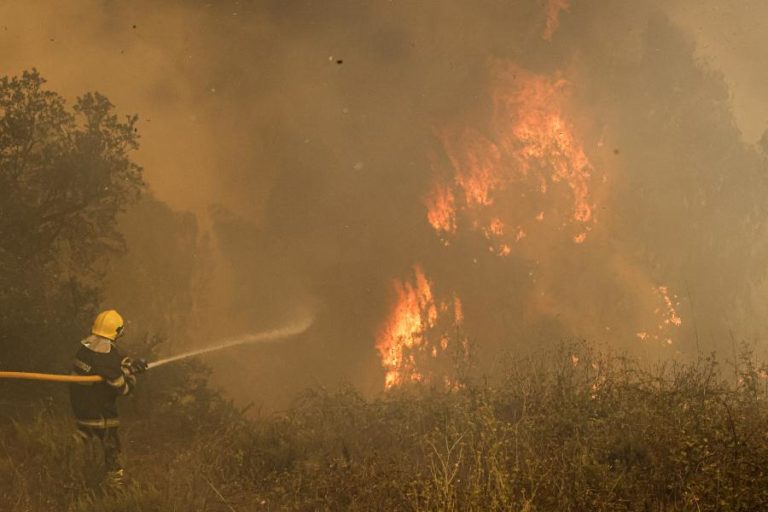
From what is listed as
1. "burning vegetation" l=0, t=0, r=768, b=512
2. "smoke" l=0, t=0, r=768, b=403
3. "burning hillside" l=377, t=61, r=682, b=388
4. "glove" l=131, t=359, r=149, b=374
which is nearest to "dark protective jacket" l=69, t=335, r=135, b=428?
"glove" l=131, t=359, r=149, b=374

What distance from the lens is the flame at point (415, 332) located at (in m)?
16.8

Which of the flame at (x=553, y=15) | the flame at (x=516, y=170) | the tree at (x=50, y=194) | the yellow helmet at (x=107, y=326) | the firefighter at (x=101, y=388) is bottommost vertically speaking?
the firefighter at (x=101, y=388)

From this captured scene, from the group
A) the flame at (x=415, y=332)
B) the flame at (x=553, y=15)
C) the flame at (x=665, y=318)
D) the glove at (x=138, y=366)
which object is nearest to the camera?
the glove at (x=138, y=366)

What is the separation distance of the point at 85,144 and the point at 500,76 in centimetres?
1623

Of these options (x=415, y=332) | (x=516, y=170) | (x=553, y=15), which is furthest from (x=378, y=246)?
(x=553, y=15)

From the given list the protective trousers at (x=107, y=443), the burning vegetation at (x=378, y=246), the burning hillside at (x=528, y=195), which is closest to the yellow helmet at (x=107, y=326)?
the protective trousers at (x=107, y=443)

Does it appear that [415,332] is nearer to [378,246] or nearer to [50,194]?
[378,246]

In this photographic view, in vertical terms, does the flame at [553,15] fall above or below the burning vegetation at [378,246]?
above

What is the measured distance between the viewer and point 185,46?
1838 centimetres

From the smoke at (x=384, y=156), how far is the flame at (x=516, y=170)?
1.44ft

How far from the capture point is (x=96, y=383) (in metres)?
6.23

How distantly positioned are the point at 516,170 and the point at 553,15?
7.44m

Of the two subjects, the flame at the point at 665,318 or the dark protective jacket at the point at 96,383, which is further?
the flame at the point at 665,318

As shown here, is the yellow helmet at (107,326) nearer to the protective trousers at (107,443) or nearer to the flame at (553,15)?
the protective trousers at (107,443)
